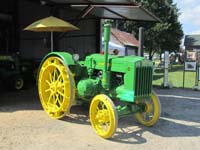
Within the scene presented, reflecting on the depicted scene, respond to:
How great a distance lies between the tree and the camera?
35062 millimetres

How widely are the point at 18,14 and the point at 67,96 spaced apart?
809cm

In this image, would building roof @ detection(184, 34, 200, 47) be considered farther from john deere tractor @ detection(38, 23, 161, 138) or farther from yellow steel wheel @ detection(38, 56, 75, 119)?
john deere tractor @ detection(38, 23, 161, 138)

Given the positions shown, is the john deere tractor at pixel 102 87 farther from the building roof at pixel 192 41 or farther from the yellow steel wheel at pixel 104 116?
the building roof at pixel 192 41

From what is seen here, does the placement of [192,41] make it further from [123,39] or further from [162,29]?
[123,39]

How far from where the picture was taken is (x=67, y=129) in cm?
626

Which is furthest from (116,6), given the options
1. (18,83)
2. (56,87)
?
(18,83)

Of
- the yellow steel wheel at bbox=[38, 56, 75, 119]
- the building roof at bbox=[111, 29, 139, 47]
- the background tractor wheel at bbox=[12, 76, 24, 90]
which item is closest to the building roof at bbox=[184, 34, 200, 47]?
the building roof at bbox=[111, 29, 139, 47]

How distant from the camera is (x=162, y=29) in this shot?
34969mm

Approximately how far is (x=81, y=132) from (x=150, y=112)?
1.46m

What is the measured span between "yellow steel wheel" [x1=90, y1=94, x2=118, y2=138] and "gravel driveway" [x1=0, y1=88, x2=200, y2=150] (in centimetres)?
15

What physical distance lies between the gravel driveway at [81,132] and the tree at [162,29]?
27.3 meters

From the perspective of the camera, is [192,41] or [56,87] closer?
[56,87]

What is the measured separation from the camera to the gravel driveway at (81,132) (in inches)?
214

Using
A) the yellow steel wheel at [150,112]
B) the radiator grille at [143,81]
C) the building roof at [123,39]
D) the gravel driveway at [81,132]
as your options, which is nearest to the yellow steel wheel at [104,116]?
the gravel driveway at [81,132]
